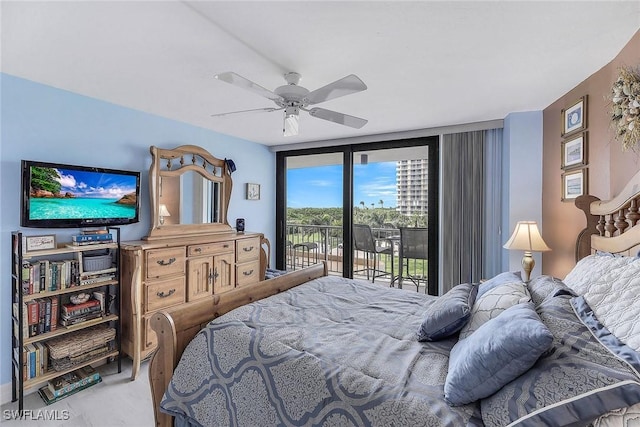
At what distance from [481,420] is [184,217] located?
10.6ft

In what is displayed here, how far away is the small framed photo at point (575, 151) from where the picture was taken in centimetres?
232

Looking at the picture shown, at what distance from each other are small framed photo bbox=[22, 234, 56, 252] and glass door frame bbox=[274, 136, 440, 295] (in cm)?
296

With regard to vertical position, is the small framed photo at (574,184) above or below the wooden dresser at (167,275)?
above

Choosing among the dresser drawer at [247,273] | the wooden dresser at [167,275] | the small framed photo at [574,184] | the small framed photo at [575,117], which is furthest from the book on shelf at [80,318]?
the small framed photo at [575,117]

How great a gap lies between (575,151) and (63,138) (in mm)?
4208

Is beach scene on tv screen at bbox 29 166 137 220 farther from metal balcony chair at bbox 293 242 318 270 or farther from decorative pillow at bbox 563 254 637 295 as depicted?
decorative pillow at bbox 563 254 637 295

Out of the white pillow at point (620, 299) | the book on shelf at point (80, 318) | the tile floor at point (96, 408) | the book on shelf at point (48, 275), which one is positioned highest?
the white pillow at point (620, 299)

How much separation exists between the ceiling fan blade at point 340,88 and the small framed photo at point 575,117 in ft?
6.03

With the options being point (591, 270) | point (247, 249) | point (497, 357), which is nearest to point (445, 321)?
point (497, 357)

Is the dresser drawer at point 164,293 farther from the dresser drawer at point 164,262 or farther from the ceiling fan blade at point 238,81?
the ceiling fan blade at point 238,81

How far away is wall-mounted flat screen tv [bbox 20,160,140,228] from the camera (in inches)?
87.6

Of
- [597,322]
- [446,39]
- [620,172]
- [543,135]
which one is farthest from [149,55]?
[543,135]

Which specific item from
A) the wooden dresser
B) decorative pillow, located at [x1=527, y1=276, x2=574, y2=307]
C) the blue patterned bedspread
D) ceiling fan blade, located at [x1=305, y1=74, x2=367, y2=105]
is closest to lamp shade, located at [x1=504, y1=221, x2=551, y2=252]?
decorative pillow, located at [x1=527, y1=276, x2=574, y2=307]

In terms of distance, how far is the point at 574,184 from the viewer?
2479 mm
